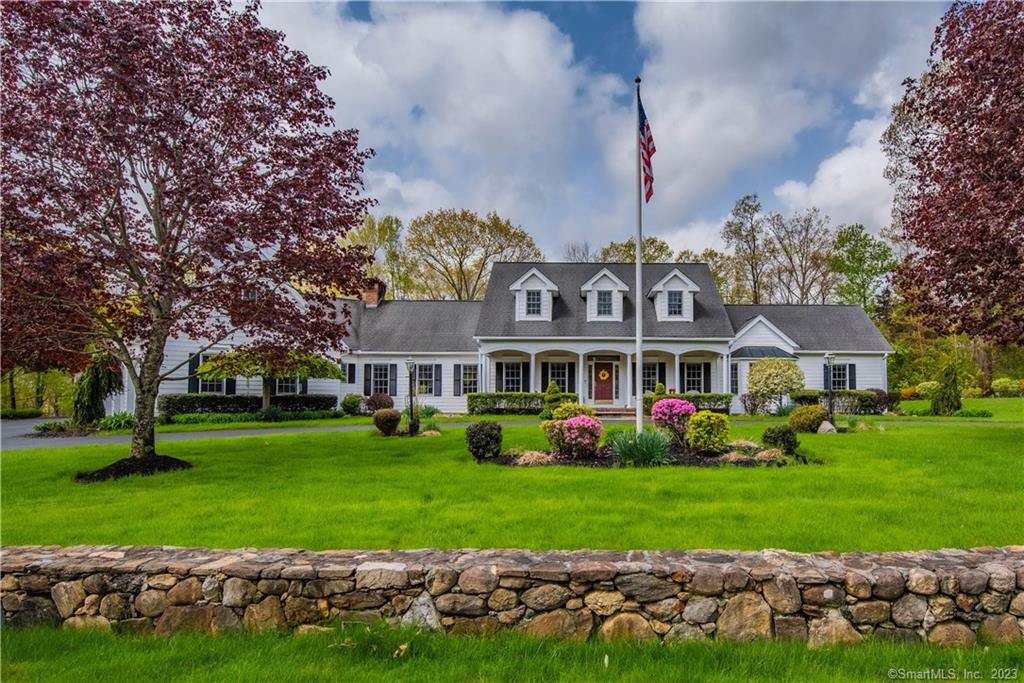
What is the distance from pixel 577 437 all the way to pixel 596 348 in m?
A: 14.7

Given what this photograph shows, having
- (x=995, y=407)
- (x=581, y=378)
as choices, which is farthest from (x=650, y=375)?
(x=995, y=407)

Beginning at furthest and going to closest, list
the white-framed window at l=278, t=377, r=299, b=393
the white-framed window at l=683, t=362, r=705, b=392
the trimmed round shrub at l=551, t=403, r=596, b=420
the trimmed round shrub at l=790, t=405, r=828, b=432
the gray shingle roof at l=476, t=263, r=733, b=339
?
the white-framed window at l=683, t=362, r=705, b=392 < the gray shingle roof at l=476, t=263, r=733, b=339 < the white-framed window at l=278, t=377, r=299, b=393 < the trimmed round shrub at l=790, t=405, r=828, b=432 < the trimmed round shrub at l=551, t=403, r=596, b=420

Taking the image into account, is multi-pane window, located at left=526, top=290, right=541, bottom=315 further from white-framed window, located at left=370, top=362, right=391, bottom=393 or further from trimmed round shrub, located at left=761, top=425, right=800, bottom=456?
trimmed round shrub, located at left=761, top=425, right=800, bottom=456

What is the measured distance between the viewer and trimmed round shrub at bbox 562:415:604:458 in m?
10.2

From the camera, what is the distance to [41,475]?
9.40 m

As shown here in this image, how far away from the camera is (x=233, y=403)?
22969mm

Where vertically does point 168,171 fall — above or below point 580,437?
above

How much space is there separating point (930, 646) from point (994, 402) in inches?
1152

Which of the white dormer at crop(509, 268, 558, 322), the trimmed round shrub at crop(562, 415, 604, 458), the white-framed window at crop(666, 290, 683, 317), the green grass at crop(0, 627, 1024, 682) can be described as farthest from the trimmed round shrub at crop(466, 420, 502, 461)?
the white-framed window at crop(666, 290, 683, 317)

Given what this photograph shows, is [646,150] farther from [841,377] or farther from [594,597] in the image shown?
[841,377]

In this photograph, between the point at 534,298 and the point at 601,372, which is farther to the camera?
the point at 534,298

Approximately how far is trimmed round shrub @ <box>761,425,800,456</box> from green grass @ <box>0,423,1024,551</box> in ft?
1.97

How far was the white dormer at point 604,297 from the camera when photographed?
2564 centimetres

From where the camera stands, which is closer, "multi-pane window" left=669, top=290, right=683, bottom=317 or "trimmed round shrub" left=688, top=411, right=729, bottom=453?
"trimmed round shrub" left=688, top=411, right=729, bottom=453
